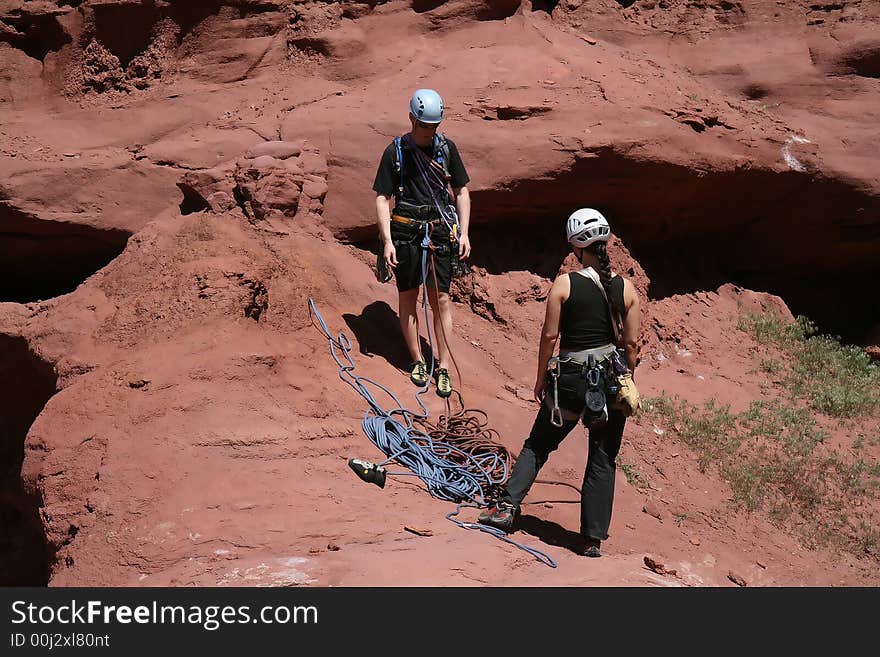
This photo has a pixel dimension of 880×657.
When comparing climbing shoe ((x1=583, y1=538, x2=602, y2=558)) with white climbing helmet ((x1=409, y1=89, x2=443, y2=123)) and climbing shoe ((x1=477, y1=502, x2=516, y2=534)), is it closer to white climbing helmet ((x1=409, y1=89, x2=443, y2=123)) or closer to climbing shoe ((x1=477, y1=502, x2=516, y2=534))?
climbing shoe ((x1=477, y1=502, x2=516, y2=534))

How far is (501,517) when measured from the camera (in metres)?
6.13

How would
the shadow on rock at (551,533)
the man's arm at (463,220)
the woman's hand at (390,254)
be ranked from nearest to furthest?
the shadow on rock at (551,533) < the woman's hand at (390,254) < the man's arm at (463,220)

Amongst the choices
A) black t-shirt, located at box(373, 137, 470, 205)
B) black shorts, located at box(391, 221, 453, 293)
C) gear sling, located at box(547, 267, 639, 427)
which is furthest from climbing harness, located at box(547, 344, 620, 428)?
black t-shirt, located at box(373, 137, 470, 205)

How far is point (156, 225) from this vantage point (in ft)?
28.5

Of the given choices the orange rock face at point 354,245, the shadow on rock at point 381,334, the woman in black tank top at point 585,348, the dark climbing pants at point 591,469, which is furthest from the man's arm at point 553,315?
the shadow on rock at point 381,334

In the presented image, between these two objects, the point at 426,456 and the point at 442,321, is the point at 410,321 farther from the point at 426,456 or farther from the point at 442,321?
the point at 426,456

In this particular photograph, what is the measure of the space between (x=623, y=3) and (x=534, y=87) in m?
2.39

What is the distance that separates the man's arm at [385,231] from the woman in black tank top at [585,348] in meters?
1.49

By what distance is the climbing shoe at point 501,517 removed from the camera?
241 inches

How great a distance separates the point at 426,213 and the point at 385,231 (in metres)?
0.38

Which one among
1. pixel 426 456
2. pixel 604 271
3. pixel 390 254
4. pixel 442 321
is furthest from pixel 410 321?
pixel 604 271

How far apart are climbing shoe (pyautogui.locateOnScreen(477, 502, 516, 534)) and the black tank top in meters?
0.98

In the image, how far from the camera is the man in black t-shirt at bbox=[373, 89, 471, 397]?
7500mm

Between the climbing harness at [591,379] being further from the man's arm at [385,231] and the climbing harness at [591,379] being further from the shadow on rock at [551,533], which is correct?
the man's arm at [385,231]
